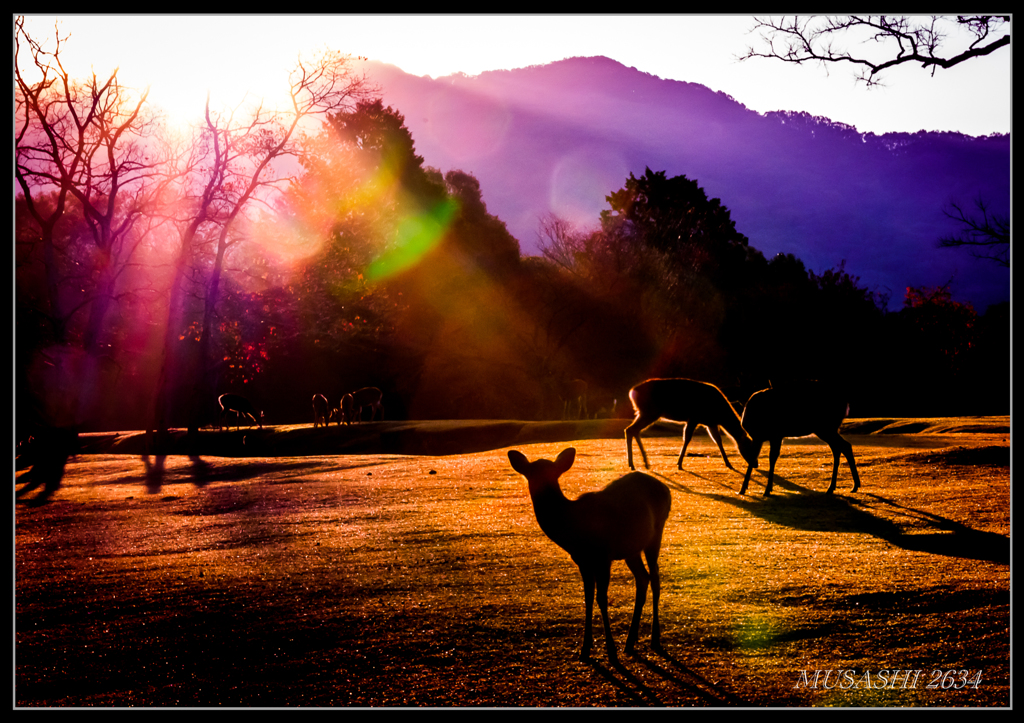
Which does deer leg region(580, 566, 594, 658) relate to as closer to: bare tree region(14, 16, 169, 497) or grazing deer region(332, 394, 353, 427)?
bare tree region(14, 16, 169, 497)

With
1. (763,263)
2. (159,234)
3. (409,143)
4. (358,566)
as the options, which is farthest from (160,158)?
(763,263)

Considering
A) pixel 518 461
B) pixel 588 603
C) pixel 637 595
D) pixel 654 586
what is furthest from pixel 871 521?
pixel 518 461

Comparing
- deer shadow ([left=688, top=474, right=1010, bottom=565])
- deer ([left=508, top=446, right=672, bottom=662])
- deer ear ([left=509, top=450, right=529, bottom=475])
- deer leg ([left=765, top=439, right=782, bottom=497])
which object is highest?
deer ear ([left=509, top=450, right=529, bottom=475])

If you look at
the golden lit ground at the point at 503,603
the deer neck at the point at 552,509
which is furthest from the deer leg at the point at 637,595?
the deer neck at the point at 552,509

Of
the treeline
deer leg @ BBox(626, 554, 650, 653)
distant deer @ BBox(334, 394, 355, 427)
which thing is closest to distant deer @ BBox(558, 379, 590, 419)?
the treeline

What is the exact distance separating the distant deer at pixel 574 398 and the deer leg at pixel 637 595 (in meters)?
27.8

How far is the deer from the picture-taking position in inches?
151

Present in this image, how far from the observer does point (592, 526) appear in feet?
12.6

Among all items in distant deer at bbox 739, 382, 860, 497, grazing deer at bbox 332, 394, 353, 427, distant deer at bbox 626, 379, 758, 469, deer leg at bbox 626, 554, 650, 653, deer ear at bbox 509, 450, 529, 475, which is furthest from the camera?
grazing deer at bbox 332, 394, 353, 427

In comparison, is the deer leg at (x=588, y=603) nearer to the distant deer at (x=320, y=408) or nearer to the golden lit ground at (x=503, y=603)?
the golden lit ground at (x=503, y=603)

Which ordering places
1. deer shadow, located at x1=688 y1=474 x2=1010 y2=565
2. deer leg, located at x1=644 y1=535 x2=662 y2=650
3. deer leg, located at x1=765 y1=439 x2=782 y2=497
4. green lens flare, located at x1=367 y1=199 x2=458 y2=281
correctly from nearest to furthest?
1. deer leg, located at x1=644 y1=535 x2=662 y2=650
2. deer shadow, located at x1=688 y1=474 x2=1010 y2=565
3. deer leg, located at x1=765 y1=439 x2=782 y2=497
4. green lens flare, located at x1=367 y1=199 x2=458 y2=281

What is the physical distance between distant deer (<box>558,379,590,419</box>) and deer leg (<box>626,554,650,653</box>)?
91.2ft

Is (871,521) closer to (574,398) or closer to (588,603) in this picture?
(588,603)

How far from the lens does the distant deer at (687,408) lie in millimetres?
11102
